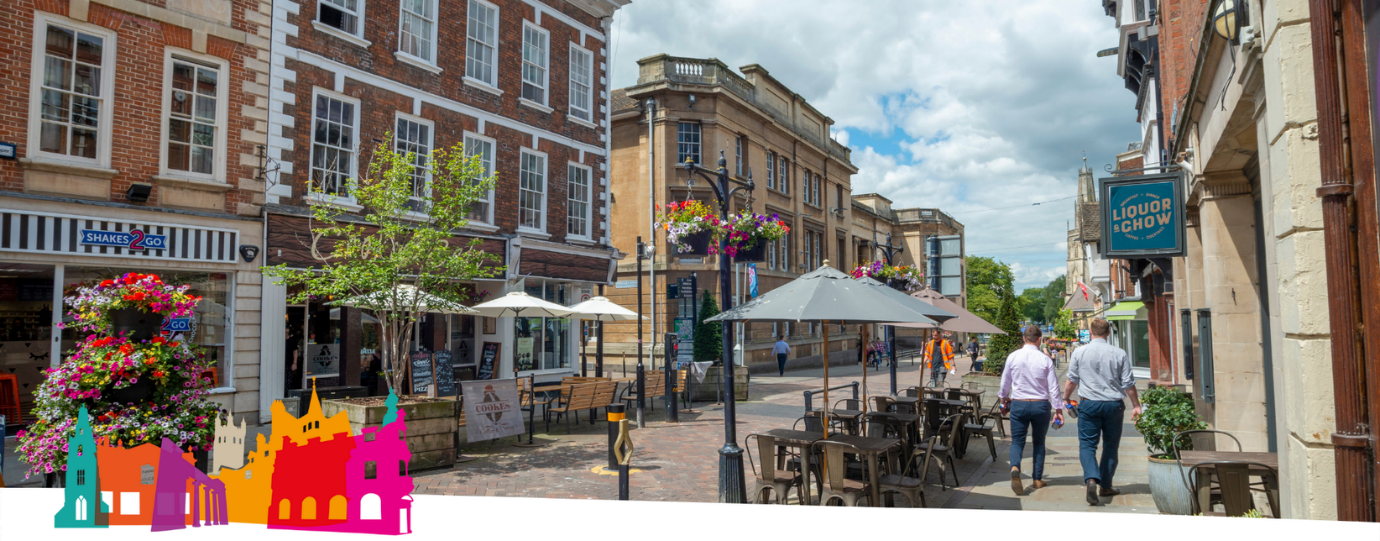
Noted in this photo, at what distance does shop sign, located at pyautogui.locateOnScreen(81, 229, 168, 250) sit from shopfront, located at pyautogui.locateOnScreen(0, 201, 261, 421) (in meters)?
0.01

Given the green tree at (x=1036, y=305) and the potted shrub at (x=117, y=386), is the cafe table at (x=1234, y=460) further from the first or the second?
the green tree at (x=1036, y=305)

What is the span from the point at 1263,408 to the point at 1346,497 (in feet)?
14.4

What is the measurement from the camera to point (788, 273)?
3259 cm

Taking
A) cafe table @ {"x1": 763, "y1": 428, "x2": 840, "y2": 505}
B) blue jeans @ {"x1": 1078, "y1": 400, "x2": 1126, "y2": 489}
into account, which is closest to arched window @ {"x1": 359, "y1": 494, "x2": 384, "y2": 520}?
cafe table @ {"x1": 763, "y1": 428, "x2": 840, "y2": 505}

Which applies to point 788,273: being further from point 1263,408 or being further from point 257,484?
point 257,484

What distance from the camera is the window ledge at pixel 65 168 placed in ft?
31.8

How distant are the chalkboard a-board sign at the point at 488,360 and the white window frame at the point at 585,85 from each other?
6.14 metres

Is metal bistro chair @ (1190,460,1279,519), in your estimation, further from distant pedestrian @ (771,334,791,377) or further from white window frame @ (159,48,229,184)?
distant pedestrian @ (771,334,791,377)

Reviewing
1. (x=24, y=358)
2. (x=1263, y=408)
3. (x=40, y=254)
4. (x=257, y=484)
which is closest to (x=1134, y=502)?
(x=1263, y=408)

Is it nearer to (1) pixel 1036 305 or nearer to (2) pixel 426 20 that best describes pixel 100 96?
(2) pixel 426 20

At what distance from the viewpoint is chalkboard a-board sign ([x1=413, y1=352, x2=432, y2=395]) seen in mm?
12219

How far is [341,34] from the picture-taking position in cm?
1318

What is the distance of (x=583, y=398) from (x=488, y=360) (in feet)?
17.3

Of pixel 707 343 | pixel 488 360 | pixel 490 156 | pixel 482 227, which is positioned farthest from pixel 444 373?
pixel 707 343
